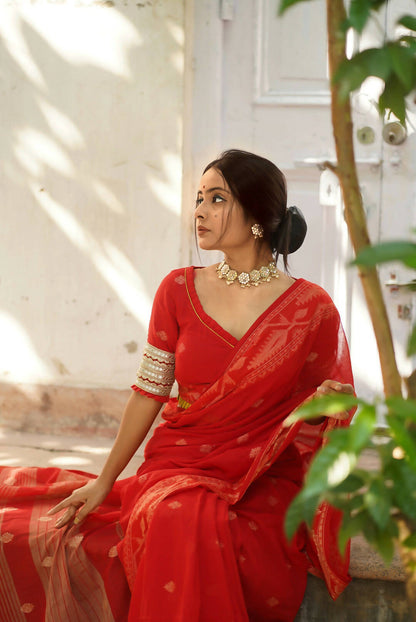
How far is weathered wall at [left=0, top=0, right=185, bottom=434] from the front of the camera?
3475mm

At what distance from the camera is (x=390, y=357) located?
102 centimetres

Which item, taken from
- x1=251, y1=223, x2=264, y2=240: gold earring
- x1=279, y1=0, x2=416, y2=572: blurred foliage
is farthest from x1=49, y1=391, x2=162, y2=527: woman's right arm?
x1=279, y1=0, x2=416, y2=572: blurred foliage

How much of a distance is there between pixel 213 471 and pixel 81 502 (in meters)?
0.36

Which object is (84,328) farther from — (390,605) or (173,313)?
(390,605)

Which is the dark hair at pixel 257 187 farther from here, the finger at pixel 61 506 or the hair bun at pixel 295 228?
the finger at pixel 61 506

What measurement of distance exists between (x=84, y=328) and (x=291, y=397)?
67.0 inches

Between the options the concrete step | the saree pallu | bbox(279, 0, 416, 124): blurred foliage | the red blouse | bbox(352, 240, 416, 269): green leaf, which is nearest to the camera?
bbox(352, 240, 416, 269): green leaf

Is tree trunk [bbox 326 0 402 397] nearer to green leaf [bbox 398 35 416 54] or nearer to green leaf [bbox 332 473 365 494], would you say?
green leaf [bbox 398 35 416 54]

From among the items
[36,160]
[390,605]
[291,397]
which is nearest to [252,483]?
[291,397]


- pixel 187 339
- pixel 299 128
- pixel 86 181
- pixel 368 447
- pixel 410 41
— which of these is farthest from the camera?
pixel 86 181

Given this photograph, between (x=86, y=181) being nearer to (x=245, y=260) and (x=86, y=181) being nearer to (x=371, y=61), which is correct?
(x=245, y=260)

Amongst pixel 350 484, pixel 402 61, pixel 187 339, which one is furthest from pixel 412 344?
pixel 187 339

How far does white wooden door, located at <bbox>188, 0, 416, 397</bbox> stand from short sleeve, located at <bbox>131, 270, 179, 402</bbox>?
1281 mm

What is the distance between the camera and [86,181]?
3607 mm
